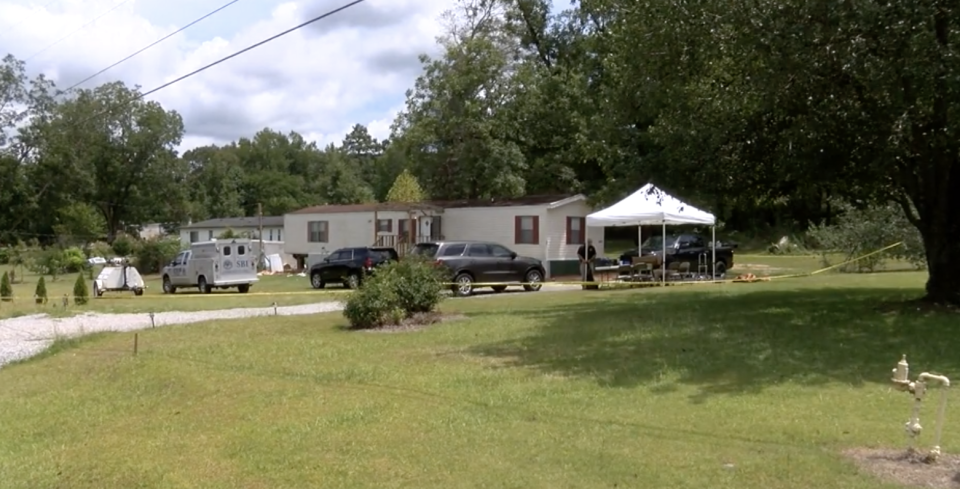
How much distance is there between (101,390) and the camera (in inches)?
432

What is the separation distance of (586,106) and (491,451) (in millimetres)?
36228

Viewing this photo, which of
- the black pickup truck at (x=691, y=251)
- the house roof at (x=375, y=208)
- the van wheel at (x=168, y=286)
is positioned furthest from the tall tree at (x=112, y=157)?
the black pickup truck at (x=691, y=251)

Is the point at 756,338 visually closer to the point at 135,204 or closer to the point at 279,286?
the point at 279,286

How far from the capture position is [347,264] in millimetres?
28469

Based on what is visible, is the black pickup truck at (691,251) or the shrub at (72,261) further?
the shrub at (72,261)

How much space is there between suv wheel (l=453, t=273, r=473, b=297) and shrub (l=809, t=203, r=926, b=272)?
10.7m

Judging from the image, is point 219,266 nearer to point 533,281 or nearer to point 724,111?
point 533,281

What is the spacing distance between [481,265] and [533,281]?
6.14ft

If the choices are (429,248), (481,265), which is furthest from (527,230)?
(429,248)

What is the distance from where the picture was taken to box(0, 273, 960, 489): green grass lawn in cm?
668

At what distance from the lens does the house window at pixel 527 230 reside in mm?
32531

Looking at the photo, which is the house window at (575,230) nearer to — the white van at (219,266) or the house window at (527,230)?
the house window at (527,230)

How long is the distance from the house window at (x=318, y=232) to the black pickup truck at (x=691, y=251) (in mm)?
15961

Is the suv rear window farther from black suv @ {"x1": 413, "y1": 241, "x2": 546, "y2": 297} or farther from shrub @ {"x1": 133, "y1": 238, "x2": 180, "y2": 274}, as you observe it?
shrub @ {"x1": 133, "y1": 238, "x2": 180, "y2": 274}
